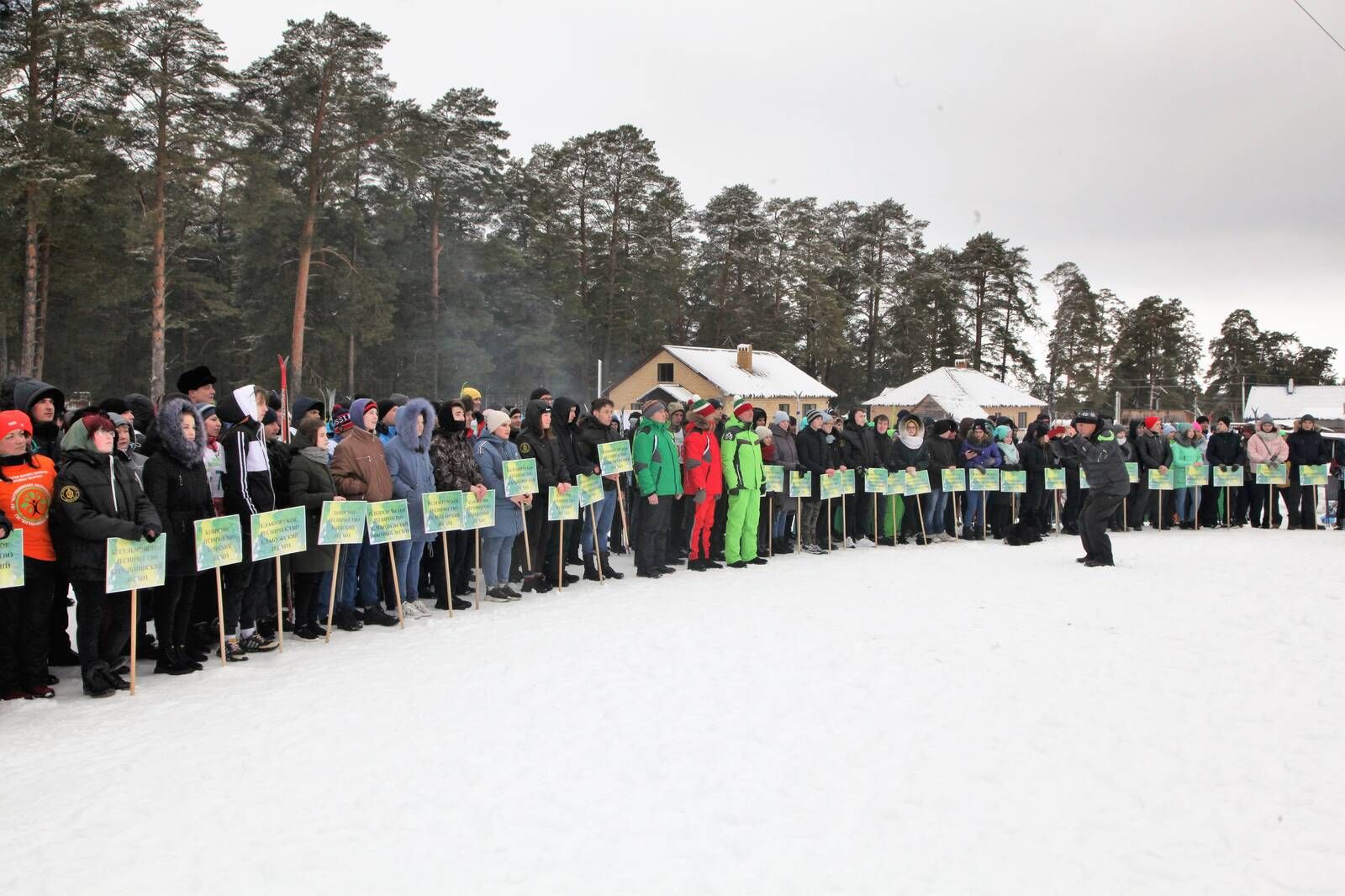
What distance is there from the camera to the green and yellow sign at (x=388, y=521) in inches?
318

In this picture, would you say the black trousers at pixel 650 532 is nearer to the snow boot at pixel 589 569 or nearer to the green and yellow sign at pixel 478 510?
the snow boot at pixel 589 569

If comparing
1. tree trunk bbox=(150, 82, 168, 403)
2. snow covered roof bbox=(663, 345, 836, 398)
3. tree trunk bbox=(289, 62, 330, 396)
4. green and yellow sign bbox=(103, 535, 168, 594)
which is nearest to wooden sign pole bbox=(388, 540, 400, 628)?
green and yellow sign bbox=(103, 535, 168, 594)

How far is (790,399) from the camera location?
51.2m

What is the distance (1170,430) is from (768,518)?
916 centimetres

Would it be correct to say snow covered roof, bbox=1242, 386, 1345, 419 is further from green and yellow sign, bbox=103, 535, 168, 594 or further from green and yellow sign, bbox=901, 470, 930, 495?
green and yellow sign, bbox=103, 535, 168, 594

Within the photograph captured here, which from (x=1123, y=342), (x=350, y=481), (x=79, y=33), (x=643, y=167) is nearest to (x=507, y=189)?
(x=643, y=167)

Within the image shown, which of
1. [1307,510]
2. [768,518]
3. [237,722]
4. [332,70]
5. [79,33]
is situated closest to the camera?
[237,722]

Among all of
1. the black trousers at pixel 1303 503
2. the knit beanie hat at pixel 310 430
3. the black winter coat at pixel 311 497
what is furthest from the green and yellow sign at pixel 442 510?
the black trousers at pixel 1303 503

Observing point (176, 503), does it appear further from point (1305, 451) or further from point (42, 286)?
point (42, 286)

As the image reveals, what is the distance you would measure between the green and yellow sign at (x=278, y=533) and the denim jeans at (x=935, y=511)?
10.0 metres

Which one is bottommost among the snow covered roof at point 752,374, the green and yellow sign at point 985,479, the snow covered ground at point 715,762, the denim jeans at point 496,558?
the snow covered ground at point 715,762

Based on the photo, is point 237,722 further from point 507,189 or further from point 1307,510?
point 507,189

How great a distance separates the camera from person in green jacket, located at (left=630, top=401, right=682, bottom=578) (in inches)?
425

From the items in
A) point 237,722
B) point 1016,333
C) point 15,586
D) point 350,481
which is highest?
point 1016,333
